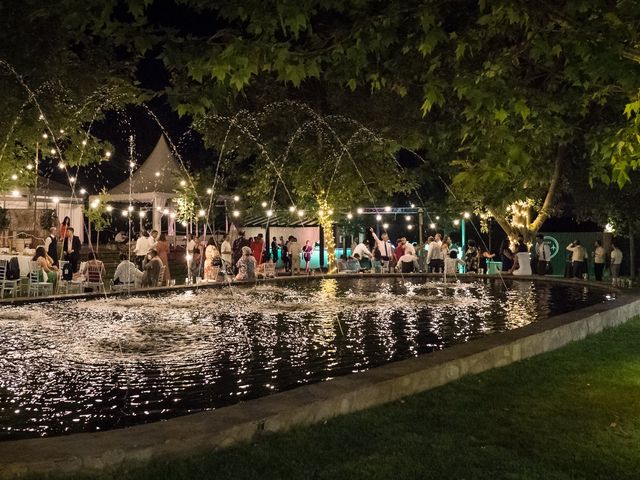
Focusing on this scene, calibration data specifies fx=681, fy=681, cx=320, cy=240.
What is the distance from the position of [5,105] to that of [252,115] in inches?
449

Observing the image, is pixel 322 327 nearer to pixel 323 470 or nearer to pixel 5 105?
pixel 323 470

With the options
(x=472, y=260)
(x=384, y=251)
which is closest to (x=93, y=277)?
(x=384, y=251)

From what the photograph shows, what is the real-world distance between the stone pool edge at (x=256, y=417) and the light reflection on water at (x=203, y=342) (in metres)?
1.28

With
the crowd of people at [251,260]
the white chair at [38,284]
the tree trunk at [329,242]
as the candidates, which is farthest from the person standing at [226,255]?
the white chair at [38,284]

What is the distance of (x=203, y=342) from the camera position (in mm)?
10570

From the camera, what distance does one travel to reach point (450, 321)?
42.2 feet

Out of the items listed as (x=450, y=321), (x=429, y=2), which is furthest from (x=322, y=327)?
(x=429, y=2)

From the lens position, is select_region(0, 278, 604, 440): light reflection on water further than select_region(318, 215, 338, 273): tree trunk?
No

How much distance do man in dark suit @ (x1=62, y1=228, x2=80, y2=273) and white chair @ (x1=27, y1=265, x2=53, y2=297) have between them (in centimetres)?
217

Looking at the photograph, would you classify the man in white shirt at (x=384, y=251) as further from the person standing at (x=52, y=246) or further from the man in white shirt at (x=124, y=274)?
the person standing at (x=52, y=246)

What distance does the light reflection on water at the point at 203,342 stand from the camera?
7160mm

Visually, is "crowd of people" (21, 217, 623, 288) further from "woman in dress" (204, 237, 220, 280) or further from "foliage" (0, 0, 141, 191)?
"foliage" (0, 0, 141, 191)

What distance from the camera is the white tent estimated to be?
31.2 m

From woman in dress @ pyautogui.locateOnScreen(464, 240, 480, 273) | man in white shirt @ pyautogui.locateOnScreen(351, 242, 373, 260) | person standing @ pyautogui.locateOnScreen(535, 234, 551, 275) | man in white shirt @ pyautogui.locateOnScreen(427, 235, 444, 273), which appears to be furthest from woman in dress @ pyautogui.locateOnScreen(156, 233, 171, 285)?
person standing @ pyautogui.locateOnScreen(535, 234, 551, 275)
